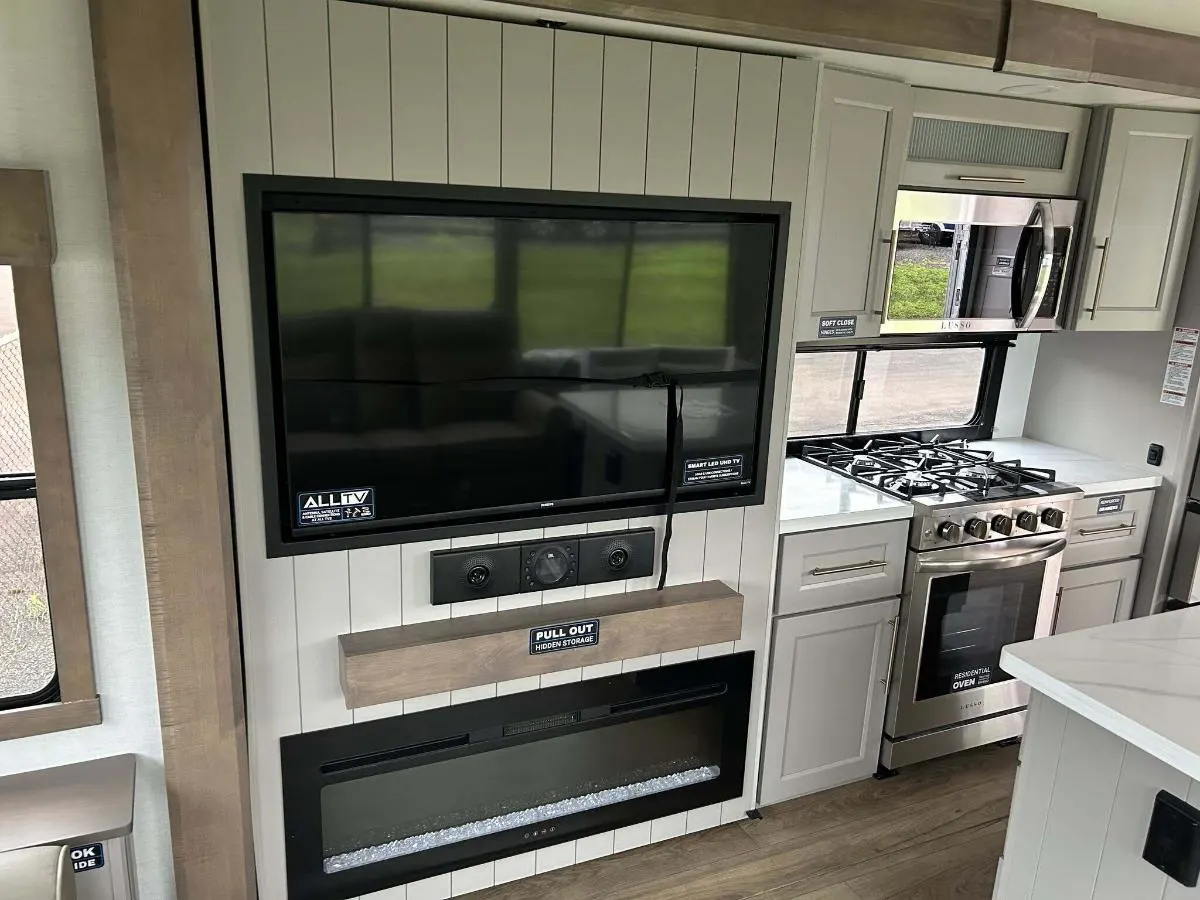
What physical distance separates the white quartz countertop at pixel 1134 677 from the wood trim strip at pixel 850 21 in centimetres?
143

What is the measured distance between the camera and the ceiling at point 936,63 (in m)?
1.85

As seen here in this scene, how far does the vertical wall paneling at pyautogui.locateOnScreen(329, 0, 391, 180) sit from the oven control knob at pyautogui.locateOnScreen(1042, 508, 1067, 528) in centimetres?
228

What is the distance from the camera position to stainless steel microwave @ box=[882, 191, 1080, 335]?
2.67 meters

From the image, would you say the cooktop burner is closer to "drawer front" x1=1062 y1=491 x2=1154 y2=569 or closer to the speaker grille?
"drawer front" x1=1062 y1=491 x2=1154 y2=569

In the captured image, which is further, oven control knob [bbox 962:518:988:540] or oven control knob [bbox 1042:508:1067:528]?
oven control knob [bbox 1042:508:1067:528]

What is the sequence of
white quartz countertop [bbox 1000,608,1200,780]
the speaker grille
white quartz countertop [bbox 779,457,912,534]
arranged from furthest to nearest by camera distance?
the speaker grille → white quartz countertop [bbox 779,457,912,534] → white quartz countertop [bbox 1000,608,1200,780]

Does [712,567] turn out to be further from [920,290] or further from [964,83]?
[964,83]

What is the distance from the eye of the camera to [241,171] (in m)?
1.74

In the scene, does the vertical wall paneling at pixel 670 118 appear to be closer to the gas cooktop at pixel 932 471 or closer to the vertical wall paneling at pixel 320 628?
the vertical wall paneling at pixel 320 628

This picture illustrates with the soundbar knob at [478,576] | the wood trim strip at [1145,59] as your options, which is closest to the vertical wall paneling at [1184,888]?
the soundbar knob at [478,576]

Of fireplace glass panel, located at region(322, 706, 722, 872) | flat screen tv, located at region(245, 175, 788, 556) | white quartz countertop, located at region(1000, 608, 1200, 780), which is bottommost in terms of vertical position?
fireplace glass panel, located at region(322, 706, 722, 872)

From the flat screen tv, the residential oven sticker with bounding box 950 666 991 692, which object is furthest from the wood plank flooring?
the flat screen tv

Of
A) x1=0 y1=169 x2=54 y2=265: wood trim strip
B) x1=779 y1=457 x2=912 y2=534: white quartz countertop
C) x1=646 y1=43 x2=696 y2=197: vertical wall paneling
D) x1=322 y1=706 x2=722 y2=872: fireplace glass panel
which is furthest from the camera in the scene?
x1=779 y1=457 x2=912 y2=534: white quartz countertop

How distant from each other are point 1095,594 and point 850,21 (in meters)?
2.27
